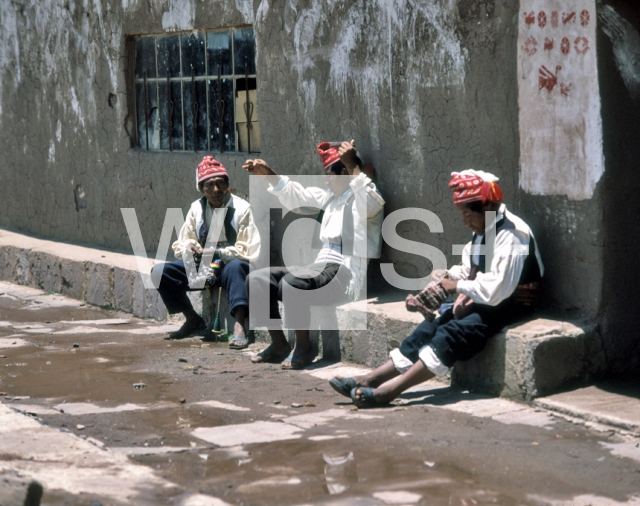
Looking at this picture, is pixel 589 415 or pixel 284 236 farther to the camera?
pixel 284 236

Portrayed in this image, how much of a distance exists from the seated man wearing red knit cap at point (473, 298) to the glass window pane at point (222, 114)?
10.9 feet

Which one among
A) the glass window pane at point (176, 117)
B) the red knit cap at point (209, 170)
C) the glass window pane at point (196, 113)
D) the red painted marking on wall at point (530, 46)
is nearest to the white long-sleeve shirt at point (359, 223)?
the red knit cap at point (209, 170)

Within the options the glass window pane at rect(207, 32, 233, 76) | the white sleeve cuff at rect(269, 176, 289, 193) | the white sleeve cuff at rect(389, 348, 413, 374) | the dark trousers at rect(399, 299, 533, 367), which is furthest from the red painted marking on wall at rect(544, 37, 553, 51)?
the glass window pane at rect(207, 32, 233, 76)

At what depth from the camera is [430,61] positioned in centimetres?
616

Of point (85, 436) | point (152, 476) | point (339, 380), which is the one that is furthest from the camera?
point (339, 380)

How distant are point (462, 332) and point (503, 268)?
1.29 feet

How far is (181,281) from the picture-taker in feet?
24.4

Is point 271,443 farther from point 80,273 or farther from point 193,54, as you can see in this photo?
point 80,273

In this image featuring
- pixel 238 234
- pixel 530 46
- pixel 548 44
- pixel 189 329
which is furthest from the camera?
pixel 189 329

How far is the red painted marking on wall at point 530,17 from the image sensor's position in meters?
5.40

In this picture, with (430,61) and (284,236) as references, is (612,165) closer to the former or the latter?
(430,61)

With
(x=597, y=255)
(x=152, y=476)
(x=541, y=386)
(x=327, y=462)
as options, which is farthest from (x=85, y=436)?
(x=597, y=255)

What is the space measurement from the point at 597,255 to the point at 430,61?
1.69m

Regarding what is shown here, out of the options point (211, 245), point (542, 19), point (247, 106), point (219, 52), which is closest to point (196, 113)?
point (219, 52)
